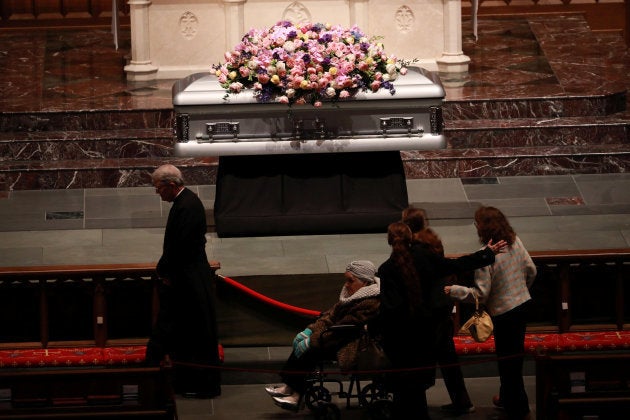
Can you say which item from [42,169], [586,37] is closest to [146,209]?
[42,169]

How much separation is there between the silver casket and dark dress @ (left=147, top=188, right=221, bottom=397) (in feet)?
6.51

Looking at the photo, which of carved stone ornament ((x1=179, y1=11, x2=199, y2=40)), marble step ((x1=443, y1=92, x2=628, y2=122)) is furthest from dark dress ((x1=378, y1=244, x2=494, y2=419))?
carved stone ornament ((x1=179, y1=11, x2=199, y2=40))

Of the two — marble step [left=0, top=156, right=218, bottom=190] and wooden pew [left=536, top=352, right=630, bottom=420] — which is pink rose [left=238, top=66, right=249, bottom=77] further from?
wooden pew [left=536, top=352, right=630, bottom=420]

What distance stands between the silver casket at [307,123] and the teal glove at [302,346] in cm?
258

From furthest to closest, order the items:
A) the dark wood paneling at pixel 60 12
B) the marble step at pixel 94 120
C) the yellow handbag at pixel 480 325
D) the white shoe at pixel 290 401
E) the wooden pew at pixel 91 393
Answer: the dark wood paneling at pixel 60 12 → the marble step at pixel 94 120 → the white shoe at pixel 290 401 → the yellow handbag at pixel 480 325 → the wooden pew at pixel 91 393

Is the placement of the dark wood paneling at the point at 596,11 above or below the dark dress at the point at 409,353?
above

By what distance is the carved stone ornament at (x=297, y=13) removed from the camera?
1411cm

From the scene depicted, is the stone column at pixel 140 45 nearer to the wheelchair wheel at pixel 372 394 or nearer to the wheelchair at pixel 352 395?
the wheelchair at pixel 352 395

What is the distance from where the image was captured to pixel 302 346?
28.5 ft

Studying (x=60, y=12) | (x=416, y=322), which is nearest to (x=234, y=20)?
(x=60, y=12)

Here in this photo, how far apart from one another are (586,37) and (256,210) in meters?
6.27

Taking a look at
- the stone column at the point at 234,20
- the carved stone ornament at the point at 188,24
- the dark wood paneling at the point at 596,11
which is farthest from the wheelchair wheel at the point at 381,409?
the dark wood paneling at the point at 596,11

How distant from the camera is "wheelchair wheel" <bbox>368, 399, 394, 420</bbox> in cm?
861

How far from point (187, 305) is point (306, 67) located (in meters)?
2.56
